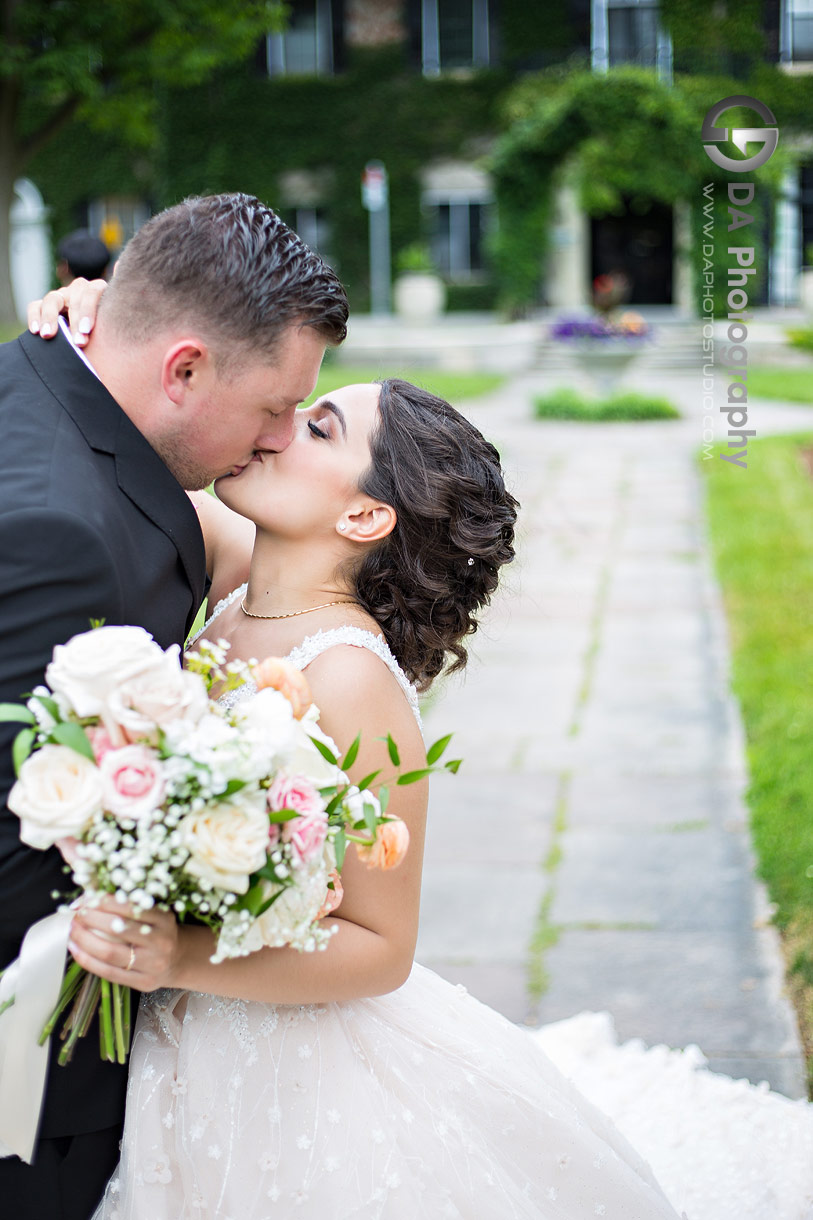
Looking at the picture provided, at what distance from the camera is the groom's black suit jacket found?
5.65ft

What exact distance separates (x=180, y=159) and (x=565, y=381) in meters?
15.2

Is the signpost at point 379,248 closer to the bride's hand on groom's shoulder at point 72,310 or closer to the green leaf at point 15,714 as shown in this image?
the bride's hand on groom's shoulder at point 72,310

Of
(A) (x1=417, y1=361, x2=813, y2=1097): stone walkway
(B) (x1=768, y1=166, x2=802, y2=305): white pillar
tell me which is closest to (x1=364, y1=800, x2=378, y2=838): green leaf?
(A) (x1=417, y1=361, x2=813, y2=1097): stone walkway

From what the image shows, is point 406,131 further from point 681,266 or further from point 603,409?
point 603,409

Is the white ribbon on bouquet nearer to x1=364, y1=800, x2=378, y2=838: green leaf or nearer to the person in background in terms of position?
x1=364, y1=800, x2=378, y2=838: green leaf

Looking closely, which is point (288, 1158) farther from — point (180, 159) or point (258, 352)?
point (180, 159)

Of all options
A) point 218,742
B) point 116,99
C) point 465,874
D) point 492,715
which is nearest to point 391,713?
point 218,742

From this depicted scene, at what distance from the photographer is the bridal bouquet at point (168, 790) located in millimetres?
1551

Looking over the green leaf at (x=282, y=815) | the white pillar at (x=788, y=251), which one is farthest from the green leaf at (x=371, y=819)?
the white pillar at (x=788, y=251)

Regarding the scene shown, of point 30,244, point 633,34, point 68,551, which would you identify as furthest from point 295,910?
point 30,244

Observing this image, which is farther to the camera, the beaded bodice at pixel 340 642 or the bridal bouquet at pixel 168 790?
the beaded bodice at pixel 340 642

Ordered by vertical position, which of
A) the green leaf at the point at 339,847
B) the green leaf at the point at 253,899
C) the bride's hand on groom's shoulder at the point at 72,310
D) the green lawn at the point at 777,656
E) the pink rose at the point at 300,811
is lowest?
the green lawn at the point at 777,656

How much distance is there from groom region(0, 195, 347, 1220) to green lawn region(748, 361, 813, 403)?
16.3 metres

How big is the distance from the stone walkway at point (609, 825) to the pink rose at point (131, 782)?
142 centimetres
